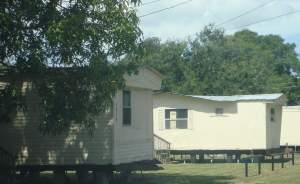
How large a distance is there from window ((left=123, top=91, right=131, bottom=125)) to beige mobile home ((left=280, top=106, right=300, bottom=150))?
20391 mm

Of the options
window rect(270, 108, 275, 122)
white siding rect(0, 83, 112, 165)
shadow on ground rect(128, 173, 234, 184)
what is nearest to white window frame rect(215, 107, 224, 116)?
window rect(270, 108, 275, 122)

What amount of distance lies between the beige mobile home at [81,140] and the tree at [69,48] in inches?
140

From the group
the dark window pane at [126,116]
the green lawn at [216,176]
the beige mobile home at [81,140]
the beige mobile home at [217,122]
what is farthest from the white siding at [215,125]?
the dark window pane at [126,116]

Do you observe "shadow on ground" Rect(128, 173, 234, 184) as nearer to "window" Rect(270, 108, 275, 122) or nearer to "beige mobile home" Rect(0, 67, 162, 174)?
"beige mobile home" Rect(0, 67, 162, 174)

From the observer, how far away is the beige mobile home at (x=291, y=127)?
132 ft

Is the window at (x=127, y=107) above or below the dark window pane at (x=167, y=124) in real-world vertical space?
above

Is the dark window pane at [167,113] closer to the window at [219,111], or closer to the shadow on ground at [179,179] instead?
the window at [219,111]

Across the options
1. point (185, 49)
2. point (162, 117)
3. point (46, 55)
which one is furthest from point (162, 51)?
point (46, 55)

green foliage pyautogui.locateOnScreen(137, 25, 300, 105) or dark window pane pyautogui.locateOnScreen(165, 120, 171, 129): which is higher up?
green foliage pyautogui.locateOnScreen(137, 25, 300, 105)

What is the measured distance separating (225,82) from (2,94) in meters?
41.6

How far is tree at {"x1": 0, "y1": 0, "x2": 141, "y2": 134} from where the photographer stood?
14922mm

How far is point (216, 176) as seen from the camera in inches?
973

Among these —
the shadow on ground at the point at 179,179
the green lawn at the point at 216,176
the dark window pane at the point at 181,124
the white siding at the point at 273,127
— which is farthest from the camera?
the dark window pane at the point at 181,124

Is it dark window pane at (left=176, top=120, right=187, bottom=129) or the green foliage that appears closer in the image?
dark window pane at (left=176, top=120, right=187, bottom=129)
